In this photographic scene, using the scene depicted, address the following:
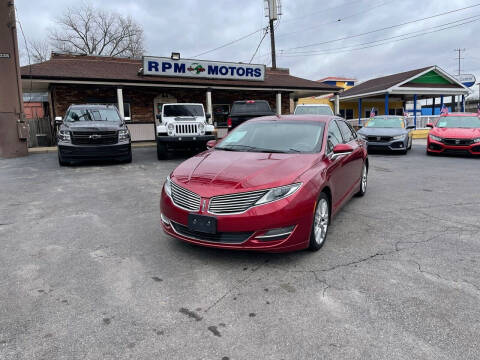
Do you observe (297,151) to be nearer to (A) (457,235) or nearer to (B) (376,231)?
(B) (376,231)

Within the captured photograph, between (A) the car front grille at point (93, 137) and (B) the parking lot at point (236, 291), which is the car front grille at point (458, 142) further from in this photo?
(A) the car front grille at point (93, 137)

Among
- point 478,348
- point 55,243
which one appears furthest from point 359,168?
point 55,243

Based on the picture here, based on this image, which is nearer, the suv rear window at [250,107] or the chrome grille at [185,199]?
the chrome grille at [185,199]

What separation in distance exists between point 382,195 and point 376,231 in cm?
234

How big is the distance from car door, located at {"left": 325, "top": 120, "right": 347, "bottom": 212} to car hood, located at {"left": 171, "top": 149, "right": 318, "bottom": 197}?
1.01 ft

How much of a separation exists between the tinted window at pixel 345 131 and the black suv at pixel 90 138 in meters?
6.95

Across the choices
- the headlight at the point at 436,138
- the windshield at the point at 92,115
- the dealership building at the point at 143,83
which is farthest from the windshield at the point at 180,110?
the headlight at the point at 436,138

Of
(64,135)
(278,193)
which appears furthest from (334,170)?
(64,135)

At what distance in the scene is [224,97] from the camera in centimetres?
2202

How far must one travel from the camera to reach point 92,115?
10.9 meters

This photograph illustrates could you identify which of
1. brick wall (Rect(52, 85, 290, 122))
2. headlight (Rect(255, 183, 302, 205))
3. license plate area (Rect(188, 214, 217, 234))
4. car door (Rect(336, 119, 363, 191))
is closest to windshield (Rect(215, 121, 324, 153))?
car door (Rect(336, 119, 363, 191))

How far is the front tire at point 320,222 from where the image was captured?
3.72 meters

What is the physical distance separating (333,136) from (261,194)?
2023mm

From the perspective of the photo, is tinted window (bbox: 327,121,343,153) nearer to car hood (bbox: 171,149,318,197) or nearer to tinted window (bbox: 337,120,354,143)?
tinted window (bbox: 337,120,354,143)
